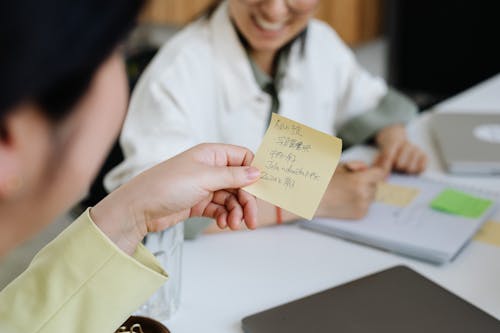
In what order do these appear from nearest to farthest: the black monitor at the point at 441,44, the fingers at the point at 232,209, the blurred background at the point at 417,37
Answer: the fingers at the point at 232,209 < the blurred background at the point at 417,37 < the black monitor at the point at 441,44

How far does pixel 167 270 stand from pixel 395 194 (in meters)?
0.49

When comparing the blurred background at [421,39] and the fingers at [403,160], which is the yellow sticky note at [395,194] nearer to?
the fingers at [403,160]

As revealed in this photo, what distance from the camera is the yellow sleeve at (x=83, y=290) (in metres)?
0.79

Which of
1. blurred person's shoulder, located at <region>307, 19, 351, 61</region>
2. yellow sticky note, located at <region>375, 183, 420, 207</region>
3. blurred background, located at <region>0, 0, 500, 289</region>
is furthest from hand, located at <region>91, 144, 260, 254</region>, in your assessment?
blurred background, located at <region>0, 0, 500, 289</region>

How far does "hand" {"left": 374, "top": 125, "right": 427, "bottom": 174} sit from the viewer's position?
136 cm

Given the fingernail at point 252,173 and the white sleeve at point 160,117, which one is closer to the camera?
the fingernail at point 252,173

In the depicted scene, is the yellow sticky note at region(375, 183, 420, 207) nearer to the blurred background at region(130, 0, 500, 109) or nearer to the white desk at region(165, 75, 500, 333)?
the white desk at region(165, 75, 500, 333)

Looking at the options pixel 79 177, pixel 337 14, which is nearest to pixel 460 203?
pixel 79 177

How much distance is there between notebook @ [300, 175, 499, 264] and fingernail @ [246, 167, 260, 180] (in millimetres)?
331

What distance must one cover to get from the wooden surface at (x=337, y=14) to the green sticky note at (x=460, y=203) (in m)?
1.90

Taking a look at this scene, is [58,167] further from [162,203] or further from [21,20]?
[162,203]

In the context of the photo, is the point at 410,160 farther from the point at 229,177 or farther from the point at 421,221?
the point at 229,177

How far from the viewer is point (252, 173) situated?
2.71 ft

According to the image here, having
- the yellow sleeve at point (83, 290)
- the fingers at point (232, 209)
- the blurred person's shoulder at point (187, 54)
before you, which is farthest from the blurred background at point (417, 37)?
the yellow sleeve at point (83, 290)
